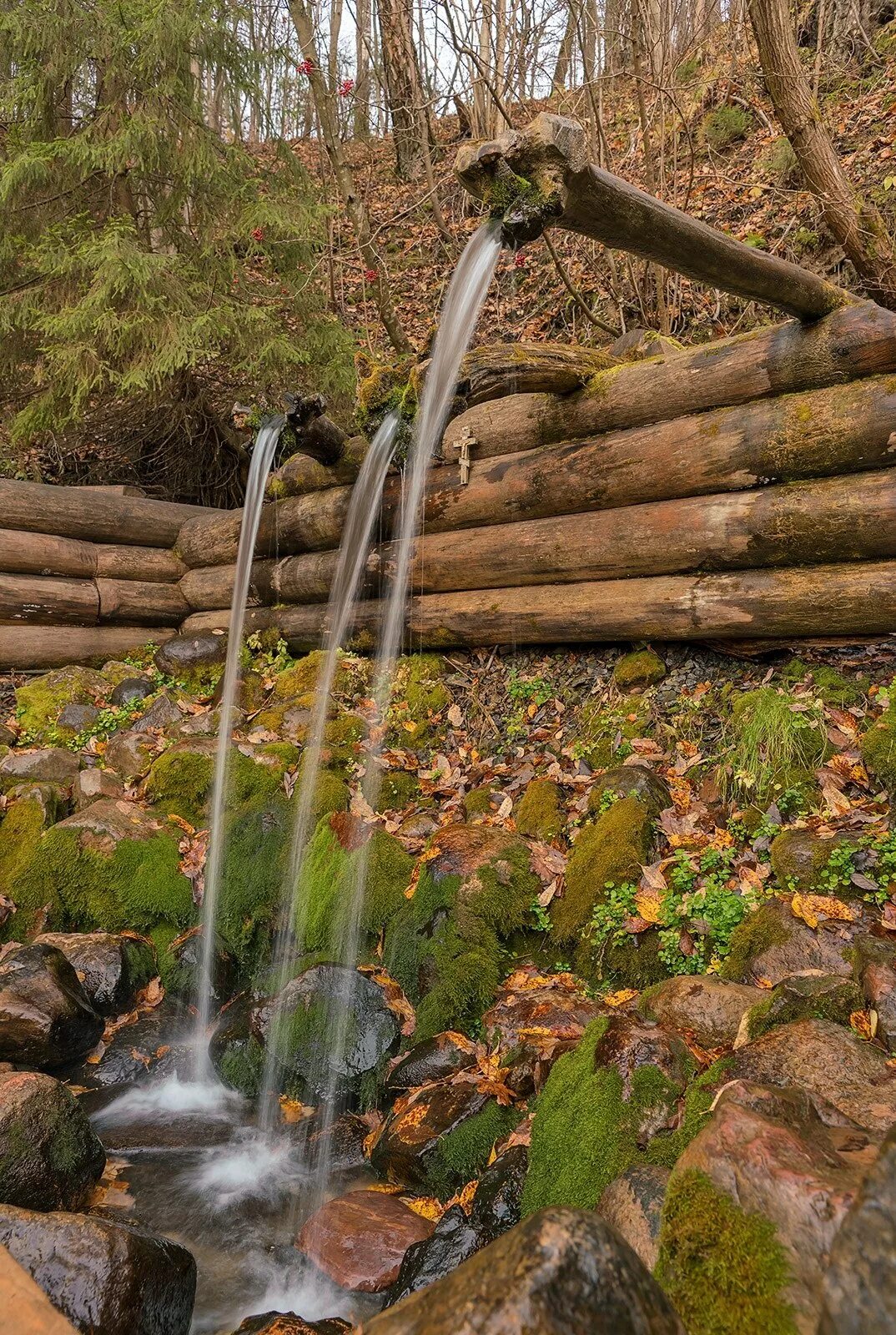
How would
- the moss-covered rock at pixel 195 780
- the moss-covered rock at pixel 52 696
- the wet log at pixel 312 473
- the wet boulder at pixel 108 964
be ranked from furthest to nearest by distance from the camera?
the wet log at pixel 312 473 < the moss-covered rock at pixel 52 696 < the moss-covered rock at pixel 195 780 < the wet boulder at pixel 108 964

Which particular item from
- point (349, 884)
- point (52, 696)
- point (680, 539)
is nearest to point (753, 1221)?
point (349, 884)

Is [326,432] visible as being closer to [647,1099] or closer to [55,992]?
[55,992]

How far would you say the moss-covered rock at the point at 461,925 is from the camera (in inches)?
169

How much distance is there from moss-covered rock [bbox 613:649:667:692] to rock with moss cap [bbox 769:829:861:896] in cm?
191

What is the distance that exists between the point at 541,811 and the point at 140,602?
21.7 ft

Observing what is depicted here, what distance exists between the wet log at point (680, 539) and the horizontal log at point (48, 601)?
4.31 metres

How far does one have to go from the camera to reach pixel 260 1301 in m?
Result: 3.23

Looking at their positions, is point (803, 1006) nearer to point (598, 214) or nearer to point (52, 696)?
point (598, 214)

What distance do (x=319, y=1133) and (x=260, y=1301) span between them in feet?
3.12

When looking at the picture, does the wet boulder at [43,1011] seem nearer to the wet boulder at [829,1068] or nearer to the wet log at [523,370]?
the wet boulder at [829,1068]

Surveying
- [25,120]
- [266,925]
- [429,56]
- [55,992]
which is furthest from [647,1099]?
[429,56]

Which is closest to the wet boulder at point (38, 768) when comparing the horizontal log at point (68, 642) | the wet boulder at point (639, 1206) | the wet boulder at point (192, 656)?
the wet boulder at point (192, 656)

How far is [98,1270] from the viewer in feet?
8.87

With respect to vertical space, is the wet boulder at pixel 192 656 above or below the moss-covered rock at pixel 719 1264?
above
